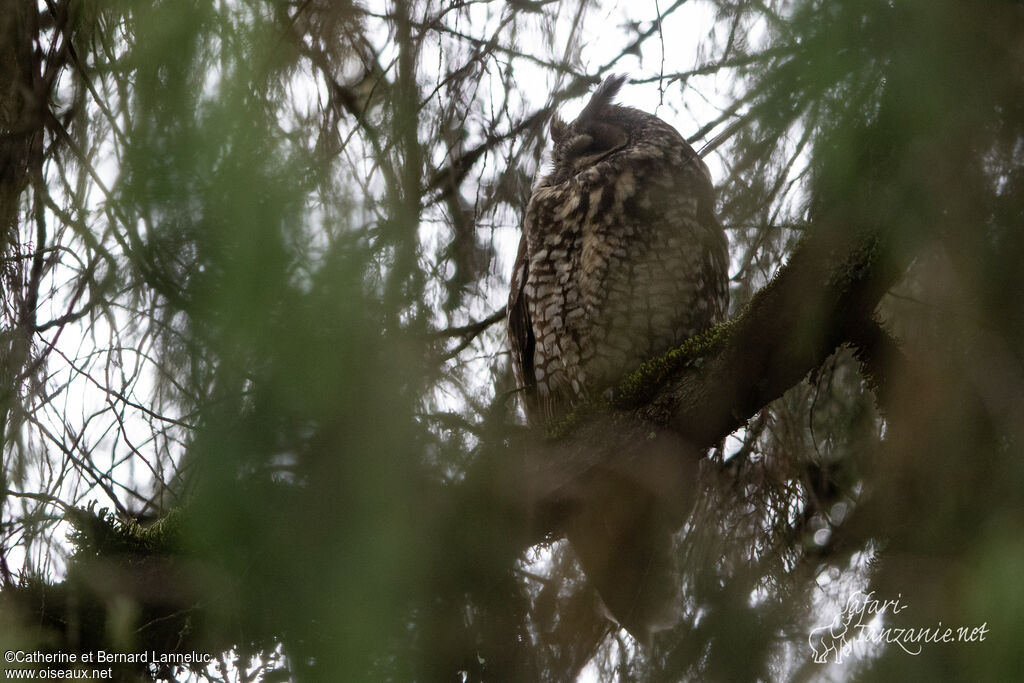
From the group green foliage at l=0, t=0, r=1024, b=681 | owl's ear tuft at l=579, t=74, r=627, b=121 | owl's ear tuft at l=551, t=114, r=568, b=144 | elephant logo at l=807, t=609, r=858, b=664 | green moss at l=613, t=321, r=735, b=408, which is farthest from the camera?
owl's ear tuft at l=579, t=74, r=627, b=121

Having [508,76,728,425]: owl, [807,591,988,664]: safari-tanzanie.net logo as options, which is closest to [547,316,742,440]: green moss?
[508,76,728,425]: owl

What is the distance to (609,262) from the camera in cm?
229

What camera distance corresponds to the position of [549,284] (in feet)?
7.85

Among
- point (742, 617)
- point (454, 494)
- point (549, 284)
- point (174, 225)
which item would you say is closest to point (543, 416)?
point (549, 284)

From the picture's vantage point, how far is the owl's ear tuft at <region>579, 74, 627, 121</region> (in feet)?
7.88

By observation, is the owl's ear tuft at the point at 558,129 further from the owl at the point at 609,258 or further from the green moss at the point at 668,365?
the green moss at the point at 668,365

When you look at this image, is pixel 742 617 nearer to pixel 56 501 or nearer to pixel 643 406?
pixel 643 406

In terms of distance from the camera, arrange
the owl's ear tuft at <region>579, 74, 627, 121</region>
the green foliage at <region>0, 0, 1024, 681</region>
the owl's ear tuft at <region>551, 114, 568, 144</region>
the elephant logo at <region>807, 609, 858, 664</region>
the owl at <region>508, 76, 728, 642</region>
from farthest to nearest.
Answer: the owl's ear tuft at <region>579, 74, 627, 121</region>, the owl at <region>508, 76, 728, 642</region>, the owl's ear tuft at <region>551, 114, 568, 144</region>, the elephant logo at <region>807, 609, 858, 664</region>, the green foliage at <region>0, 0, 1024, 681</region>

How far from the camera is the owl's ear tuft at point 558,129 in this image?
2.04m

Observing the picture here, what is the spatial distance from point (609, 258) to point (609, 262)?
0.04ft

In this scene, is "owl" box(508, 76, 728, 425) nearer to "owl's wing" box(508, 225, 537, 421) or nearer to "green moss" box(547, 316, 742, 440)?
Answer: "owl's wing" box(508, 225, 537, 421)

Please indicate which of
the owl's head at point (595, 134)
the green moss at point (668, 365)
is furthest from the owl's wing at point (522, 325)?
the green moss at point (668, 365)

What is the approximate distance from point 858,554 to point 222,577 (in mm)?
Result: 828

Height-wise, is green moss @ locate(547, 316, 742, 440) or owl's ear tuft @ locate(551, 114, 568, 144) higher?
owl's ear tuft @ locate(551, 114, 568, 144)
